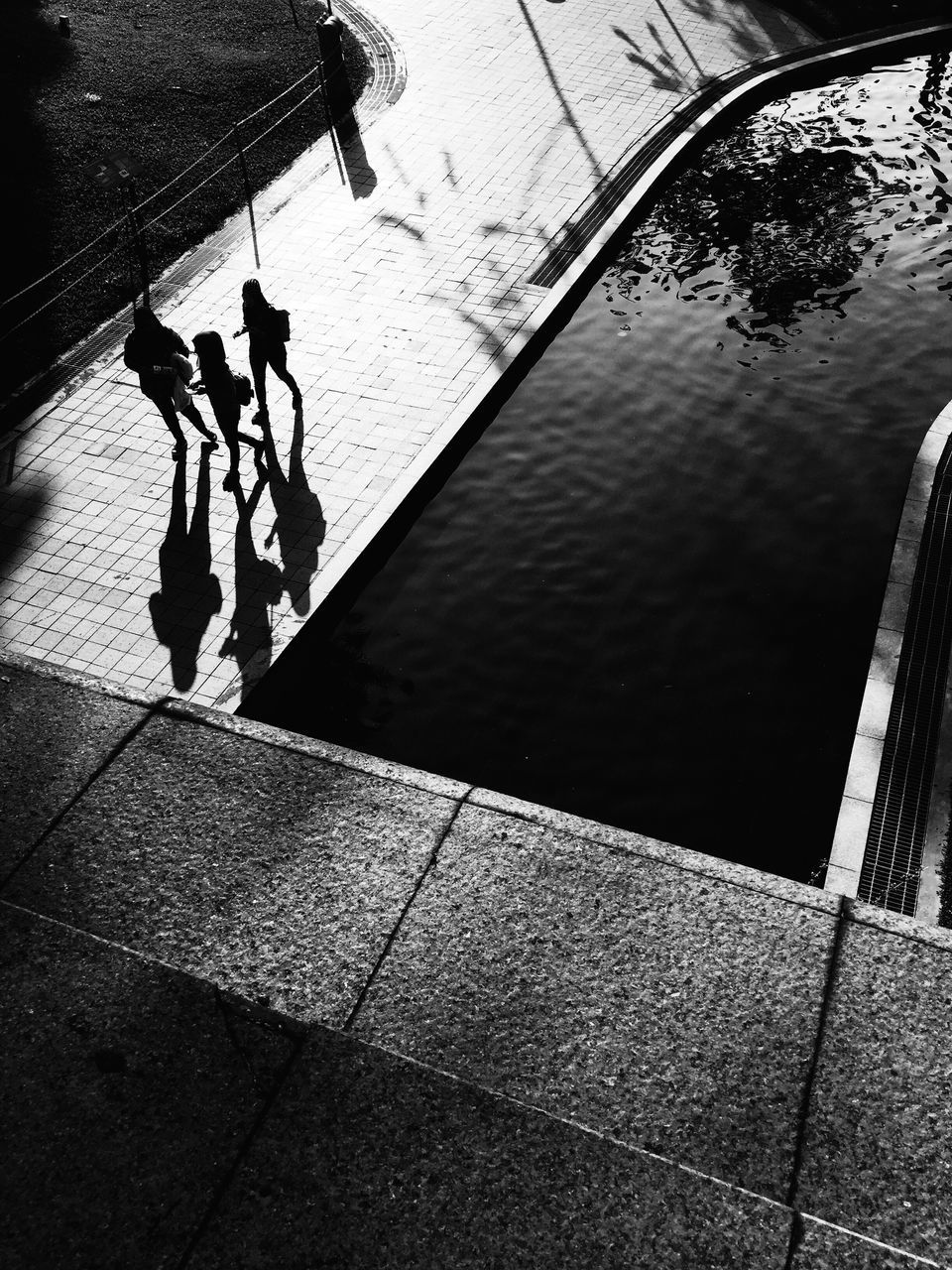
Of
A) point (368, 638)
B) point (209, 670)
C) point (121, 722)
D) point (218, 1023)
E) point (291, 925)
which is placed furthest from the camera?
point (368, 638)

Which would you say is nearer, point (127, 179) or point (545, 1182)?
point (545, 1182)

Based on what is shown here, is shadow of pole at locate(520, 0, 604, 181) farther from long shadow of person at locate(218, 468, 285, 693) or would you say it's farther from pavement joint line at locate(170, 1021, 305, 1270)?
pavement joint line at locate(170, 1021, 305, 1270)

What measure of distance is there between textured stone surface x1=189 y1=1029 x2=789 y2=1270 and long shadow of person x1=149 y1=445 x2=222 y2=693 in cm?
465

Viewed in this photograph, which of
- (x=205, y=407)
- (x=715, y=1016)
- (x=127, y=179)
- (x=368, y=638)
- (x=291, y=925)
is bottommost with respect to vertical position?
(x=368, y=638)

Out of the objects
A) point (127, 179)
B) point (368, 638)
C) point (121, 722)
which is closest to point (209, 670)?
point (368, 638)

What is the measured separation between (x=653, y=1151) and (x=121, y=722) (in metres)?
2.89

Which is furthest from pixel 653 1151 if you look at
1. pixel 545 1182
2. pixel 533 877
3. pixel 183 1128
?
pixel 183 1128

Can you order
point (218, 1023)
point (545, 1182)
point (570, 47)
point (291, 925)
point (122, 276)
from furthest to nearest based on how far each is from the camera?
point (570, 47)
point (122, 276)
point (291, 925)
point (218, 1023)
point (545, 1182)

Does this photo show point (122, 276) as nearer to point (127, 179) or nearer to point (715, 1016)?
point (127, 179)

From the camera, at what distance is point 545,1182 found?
325 cm

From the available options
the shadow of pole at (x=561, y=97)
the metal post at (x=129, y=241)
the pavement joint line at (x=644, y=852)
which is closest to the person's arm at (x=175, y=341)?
the metal post at (x=129, y=241)

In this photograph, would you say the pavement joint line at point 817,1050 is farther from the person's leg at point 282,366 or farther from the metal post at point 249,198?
the metal post at point 249,198

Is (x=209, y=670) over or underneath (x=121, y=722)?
underneath

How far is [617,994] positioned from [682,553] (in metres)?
5.75
